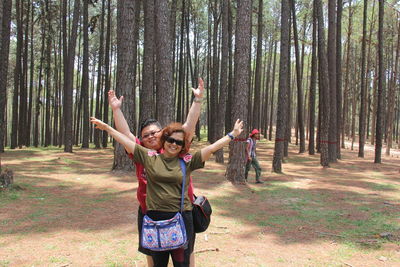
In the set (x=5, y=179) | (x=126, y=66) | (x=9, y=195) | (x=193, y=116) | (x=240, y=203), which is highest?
(x=126, y=66)

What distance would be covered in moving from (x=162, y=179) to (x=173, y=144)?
0.95ft

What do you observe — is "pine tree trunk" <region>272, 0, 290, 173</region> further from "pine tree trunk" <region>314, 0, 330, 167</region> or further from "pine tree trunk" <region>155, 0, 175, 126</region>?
"pine tree trunk" <region>155, 0, 175, 126</region>

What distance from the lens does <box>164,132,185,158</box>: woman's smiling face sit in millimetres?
2689

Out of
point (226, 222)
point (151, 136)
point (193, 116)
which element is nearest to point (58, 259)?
point (151, 136)

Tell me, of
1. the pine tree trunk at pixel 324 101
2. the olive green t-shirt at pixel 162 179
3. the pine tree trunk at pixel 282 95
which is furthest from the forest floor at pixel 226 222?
the pine tree trunk at pixel 324 101

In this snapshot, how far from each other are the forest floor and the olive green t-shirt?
2.06 meters

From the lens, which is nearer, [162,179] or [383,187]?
[162,179]

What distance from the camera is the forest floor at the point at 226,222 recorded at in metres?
4.70

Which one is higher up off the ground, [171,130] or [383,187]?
[171,130]

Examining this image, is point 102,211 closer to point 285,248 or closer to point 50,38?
point 285,248

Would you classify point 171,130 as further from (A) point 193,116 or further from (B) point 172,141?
(A) point 193,116

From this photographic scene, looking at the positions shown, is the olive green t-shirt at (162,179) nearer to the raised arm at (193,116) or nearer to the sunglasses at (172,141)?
the sunglasses at (172,141)

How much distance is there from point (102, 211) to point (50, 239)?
73.6 inches

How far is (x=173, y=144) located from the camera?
8.84 feet
